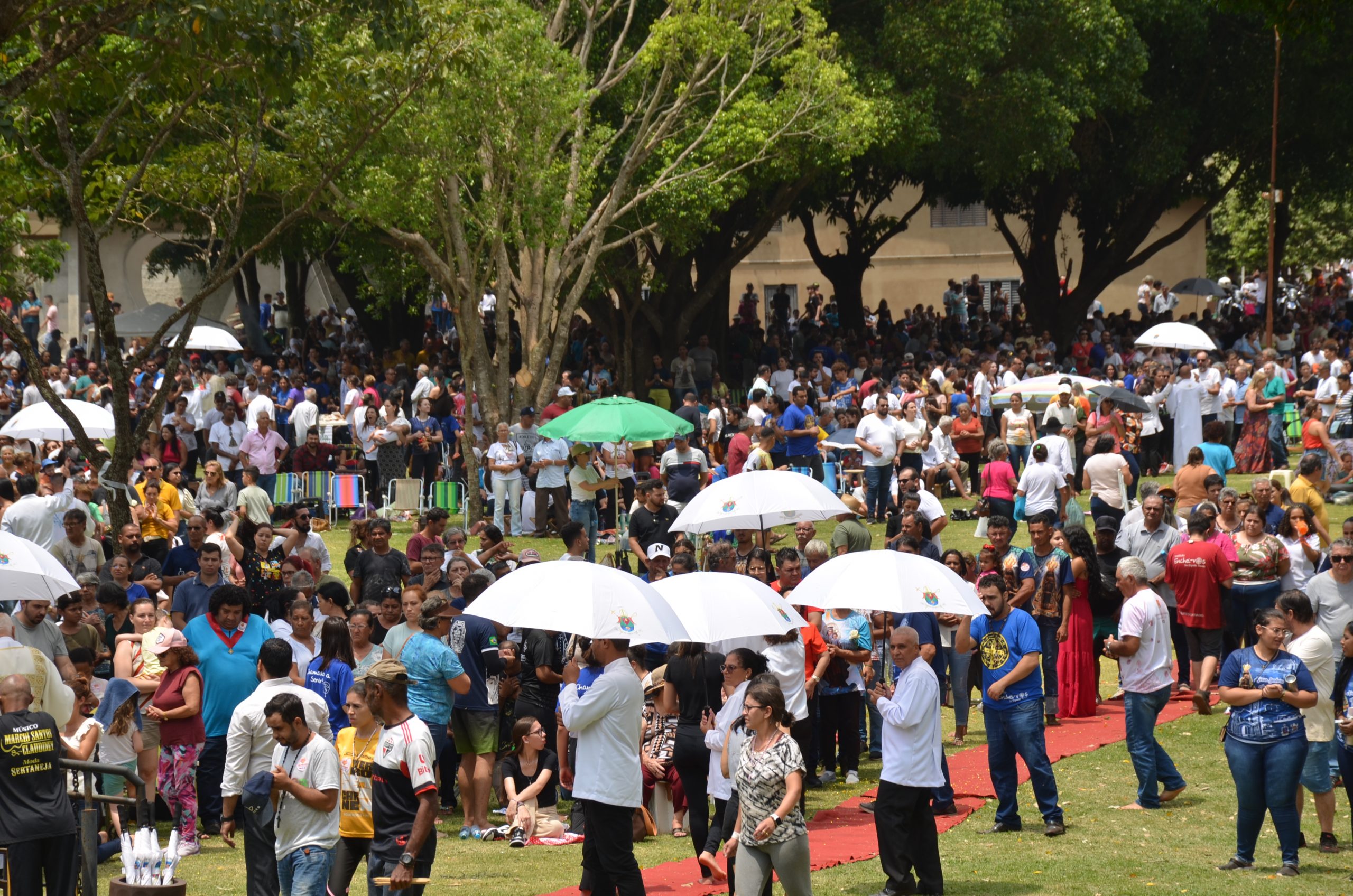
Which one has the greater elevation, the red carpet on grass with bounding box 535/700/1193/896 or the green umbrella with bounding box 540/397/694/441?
the green umbrella with bounding box 540/397/694/441

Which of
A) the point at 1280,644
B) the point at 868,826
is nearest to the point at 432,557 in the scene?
the point at 868,826

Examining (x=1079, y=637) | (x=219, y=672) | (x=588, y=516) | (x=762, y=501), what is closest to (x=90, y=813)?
(x=219, y=672)

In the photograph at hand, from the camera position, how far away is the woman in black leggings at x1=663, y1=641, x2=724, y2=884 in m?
9.67

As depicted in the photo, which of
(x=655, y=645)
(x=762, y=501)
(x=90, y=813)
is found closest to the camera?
(x=90, y=813)

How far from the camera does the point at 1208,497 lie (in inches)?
590

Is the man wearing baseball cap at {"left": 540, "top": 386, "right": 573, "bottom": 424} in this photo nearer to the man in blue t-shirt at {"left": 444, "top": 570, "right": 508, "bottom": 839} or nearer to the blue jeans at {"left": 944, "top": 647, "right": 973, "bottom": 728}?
the blue jeans at {"left": 944, "top": 647, "right": 973, "bottom": 728}

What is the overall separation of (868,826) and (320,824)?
14.6 ft

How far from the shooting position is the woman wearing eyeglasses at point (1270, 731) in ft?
30.1

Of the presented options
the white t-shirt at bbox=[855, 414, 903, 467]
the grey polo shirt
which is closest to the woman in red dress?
the grey polo shirt

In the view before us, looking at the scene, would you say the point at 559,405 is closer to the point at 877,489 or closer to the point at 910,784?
the point at 877,489

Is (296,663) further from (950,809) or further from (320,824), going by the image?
(950,809)

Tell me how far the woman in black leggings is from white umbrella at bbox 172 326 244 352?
21368mm

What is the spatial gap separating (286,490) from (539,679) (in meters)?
11.5

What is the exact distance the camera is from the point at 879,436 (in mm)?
21219
